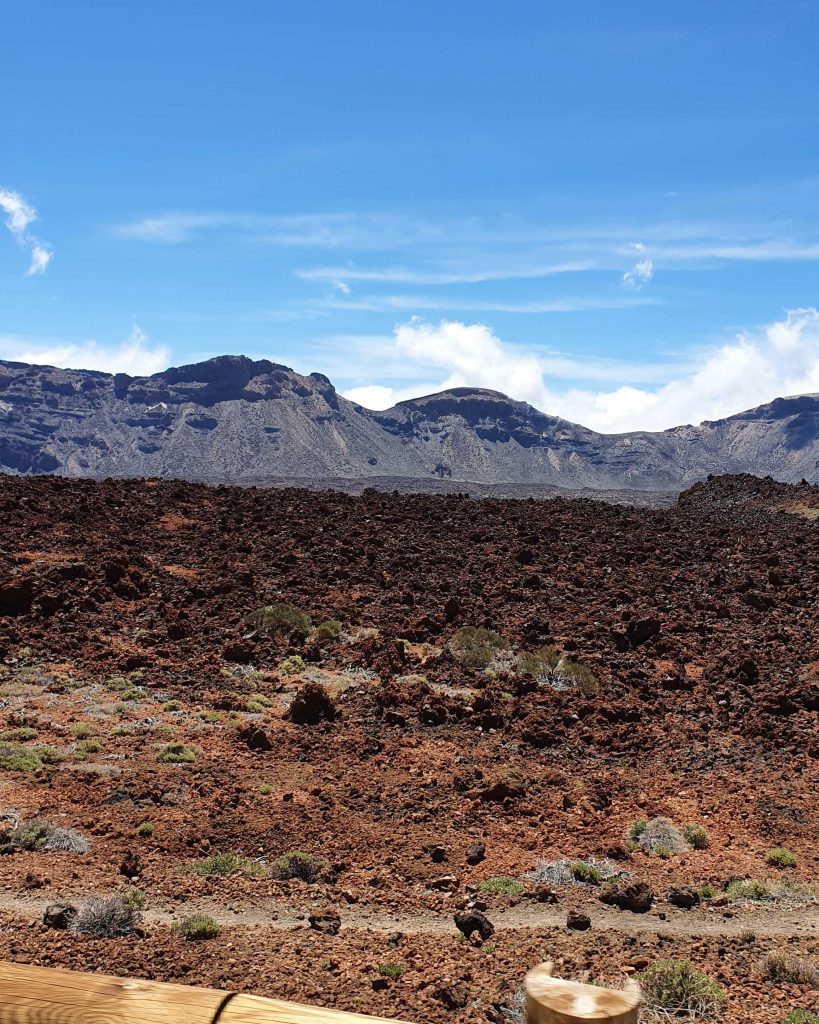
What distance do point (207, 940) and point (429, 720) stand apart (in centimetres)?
739

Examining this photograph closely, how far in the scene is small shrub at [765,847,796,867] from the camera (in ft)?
33.1

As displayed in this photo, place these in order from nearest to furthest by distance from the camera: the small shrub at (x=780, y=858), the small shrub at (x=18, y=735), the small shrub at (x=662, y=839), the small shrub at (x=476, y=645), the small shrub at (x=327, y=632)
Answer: the small shrub at (x=780, y=858) → the small shrub at (x=662, y=839) → the small shrub at (x=18, y=735) → the small shrub at (x=476, y=645) → the small shrub at (x=327, y=632)

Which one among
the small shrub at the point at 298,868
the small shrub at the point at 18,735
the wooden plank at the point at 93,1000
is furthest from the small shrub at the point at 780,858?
the small shrub at the point at 18,735

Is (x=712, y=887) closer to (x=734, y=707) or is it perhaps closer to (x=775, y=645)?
(x=734, y=707)

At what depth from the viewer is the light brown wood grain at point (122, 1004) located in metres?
2.00

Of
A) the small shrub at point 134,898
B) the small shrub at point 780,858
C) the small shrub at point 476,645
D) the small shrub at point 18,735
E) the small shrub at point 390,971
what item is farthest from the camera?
the small shrub at point 476,645

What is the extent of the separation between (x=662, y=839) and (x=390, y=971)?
4.67 meters

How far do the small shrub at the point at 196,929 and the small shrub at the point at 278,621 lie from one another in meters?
10.9

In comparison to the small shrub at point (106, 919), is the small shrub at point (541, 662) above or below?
above

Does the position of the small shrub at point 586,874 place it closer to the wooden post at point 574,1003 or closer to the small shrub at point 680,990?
the small shrub at point 680,990

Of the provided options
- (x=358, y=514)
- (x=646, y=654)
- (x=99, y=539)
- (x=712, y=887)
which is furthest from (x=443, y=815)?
(x=358, y=514)

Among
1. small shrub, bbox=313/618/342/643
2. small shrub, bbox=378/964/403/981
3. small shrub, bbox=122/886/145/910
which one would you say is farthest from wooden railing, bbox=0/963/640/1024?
small shrub, bbox=313/618/342/643

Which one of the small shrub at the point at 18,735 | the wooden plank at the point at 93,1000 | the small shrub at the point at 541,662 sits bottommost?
the small shrub at the point at 18,735

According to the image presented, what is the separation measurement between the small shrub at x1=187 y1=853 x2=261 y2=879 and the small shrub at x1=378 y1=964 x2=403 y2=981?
7.94ft
